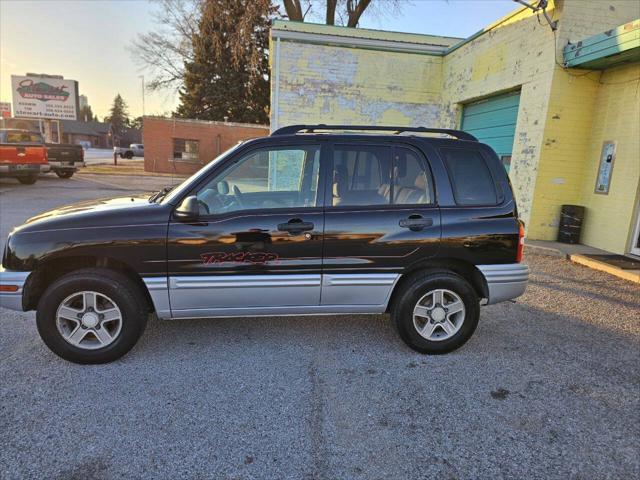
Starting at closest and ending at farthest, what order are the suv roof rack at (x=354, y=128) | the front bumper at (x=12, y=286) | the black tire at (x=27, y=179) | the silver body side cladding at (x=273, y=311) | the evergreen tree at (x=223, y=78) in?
the front bumper at (x=12, y=286) → the silver body side cladding at (x=273, y=311) → the suv roof rack at (x=354, y=128) → the black tire at (x=27, y=179) → the evergreen tree at (x=223, y=78)

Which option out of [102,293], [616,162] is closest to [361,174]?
[102,293]

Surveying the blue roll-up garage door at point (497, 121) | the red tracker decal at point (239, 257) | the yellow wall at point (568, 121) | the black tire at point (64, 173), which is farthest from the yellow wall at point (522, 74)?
the black tire at point (64, 173)

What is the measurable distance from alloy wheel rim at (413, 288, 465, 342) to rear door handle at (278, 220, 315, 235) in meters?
1.22

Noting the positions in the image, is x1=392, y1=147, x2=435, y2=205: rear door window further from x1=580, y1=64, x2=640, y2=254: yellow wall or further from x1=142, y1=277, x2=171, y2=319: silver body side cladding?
x1=580, y1=64, x2=640, y2=254: yellow wall

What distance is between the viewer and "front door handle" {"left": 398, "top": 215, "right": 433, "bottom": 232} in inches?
140

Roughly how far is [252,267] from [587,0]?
27.5 feet

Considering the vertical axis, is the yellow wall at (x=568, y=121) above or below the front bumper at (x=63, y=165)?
above

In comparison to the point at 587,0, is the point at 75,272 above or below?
below

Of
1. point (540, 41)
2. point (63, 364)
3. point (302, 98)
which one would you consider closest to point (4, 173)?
point (302, 98)

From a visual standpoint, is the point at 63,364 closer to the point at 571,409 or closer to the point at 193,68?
the point at 571,409

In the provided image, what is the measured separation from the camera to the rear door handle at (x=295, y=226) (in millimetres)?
3409

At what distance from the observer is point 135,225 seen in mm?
3299

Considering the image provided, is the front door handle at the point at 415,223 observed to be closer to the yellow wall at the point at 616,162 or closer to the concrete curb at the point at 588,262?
the concrete curb at the point at 588,262

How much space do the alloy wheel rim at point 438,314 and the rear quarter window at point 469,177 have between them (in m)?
0.88
